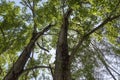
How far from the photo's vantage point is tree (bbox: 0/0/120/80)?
8.05 meters

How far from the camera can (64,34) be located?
9.41 meters

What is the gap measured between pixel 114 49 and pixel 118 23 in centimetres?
107

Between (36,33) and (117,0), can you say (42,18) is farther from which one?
(117,0)

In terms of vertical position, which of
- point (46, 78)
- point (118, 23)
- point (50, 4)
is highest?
point (50, 4)

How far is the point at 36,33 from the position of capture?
42.6 ft

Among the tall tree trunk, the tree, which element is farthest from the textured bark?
the tall tree trunk

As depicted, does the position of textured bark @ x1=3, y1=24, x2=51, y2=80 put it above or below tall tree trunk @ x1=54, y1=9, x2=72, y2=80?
below

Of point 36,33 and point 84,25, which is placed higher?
point 84,25

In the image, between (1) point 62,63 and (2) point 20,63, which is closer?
(1) point 62,63

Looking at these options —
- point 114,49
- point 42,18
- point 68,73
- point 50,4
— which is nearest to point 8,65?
point 42,18

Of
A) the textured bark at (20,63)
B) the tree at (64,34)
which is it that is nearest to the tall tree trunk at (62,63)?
the tree at (64,34)

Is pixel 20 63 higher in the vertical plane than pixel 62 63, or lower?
lower

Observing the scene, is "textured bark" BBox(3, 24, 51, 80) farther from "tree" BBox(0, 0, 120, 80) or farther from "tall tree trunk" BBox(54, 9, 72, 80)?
"tall tree trunk" BBox(54, 9, 72, 80)

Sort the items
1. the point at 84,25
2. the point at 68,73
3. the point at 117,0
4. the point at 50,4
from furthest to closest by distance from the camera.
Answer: the point at 50,4
the point at 84,25
the point at 117,0
the point at 68,73
